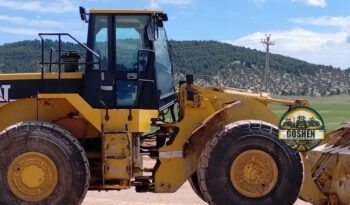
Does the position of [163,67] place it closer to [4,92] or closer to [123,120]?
[123,120]

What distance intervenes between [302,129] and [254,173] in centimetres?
85

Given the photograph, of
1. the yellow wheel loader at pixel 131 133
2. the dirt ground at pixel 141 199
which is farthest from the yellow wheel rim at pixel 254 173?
the dirt ground at pixel 141 199

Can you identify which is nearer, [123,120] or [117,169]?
[117,169]

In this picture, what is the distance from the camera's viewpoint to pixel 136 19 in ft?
27.8

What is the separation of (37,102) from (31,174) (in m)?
1.10

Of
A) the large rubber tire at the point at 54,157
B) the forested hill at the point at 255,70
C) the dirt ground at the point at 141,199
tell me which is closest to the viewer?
the large rubber tire at the point at 54,157

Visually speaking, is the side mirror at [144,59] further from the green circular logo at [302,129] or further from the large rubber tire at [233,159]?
the green circular logo at [302,129]

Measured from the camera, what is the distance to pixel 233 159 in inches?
322

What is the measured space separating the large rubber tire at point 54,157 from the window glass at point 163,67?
1.52 metres

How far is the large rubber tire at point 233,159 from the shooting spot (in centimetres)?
810

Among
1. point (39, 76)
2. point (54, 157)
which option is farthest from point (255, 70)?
point (54, 157)

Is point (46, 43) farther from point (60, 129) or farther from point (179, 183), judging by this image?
point (179, 183)

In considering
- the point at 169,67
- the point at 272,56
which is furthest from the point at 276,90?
the point at 169,67

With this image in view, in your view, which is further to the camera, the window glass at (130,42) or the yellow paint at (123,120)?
the window glass at (130,42)
